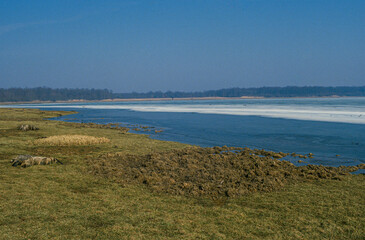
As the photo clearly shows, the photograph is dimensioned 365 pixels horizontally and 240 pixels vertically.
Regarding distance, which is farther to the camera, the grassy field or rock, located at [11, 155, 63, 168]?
rock, located at [11, 155, 63, 168]

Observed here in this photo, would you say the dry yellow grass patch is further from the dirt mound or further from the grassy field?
the grassy field

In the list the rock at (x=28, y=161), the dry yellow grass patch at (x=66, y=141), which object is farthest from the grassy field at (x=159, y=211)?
the dry yellow grass patch at (x=66, y=141)

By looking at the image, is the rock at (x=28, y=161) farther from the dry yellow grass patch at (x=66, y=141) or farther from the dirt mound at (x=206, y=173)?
the dry yellow grass patch at (x=66, y=141)

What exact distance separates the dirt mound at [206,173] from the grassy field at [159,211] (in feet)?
1.64

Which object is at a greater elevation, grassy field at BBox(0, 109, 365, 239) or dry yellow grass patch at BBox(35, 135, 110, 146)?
dry yellow grass patch at BBox(35, 135, 110, 146)

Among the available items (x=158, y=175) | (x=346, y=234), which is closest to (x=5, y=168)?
(x=158, y=175)

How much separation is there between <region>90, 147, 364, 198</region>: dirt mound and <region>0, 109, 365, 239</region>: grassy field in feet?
1.64

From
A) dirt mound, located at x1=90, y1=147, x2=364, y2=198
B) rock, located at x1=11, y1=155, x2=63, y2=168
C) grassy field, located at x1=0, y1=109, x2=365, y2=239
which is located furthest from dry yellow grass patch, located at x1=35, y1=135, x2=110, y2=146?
grassy field, located at x1=0, y1=109, x2=365, y2=239

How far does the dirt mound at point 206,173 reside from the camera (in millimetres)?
10023

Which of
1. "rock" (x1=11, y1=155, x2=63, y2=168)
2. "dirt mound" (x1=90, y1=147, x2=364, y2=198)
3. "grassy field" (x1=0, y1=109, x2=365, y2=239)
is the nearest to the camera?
"grassy field" (x1=0, y1=109, x2=365, y2=239)

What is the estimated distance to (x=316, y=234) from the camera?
686 centimetres

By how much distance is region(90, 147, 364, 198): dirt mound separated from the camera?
1002 cm

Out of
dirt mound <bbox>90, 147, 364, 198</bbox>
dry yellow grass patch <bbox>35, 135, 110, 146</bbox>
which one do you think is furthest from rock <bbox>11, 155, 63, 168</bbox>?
Result: dry yellow grass patch <bbox>35, 135, 110, 146</bbox>

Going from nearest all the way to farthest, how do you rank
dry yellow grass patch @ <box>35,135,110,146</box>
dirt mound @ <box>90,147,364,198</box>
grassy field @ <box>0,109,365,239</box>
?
grassy field @ <box>0,109,365,239</box>
dirt mound @ <box>90,147,364,198</box>
dry yellow grass patch @ <box>35,135,110,146</box>
